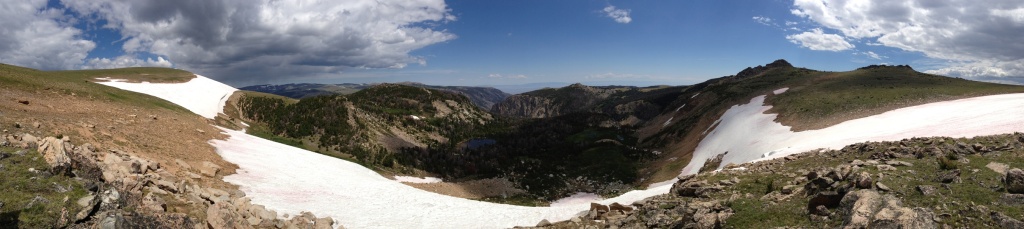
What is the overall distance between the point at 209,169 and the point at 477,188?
25.6 m

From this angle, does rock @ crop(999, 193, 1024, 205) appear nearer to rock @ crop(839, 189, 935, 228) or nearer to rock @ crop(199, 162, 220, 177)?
rock @ crop(839, 189, 935, 228)

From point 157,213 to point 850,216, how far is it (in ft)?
58.7

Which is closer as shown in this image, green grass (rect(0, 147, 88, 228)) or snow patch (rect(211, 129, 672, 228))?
green grass (rect(0, 147, 88, 228))

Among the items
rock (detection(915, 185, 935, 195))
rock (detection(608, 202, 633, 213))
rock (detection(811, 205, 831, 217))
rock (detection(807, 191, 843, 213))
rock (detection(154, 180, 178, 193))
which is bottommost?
rock (detection(608, 202, 633, 213))

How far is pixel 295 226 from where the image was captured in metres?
15.5

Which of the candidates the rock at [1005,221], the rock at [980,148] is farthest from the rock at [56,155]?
the rock at [980,148]

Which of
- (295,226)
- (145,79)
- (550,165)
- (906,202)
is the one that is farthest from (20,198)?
(145,79)

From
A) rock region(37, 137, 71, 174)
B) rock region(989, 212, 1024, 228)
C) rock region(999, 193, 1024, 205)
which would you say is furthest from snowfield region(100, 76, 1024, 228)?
rock region(999, 193, 1024, 205)

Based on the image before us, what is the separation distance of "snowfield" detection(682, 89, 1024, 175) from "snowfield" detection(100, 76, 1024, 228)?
0.21 ft

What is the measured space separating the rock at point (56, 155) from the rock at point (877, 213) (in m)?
20.7

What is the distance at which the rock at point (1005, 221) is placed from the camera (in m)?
8.50

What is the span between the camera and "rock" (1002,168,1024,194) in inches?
381

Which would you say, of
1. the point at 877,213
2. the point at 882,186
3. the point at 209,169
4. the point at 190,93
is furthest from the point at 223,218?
the point at 190,93

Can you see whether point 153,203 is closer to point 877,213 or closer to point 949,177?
point 877,213
